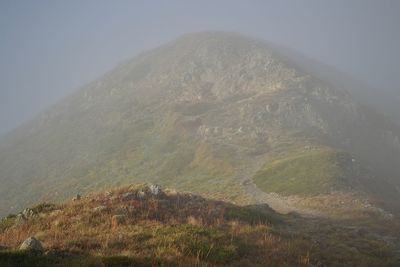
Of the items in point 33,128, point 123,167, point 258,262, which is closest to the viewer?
point 258,262

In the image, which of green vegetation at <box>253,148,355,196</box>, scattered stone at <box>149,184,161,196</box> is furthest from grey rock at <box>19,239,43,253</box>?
green vegetation at <box>253,148,355,196</box>

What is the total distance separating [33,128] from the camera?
155m

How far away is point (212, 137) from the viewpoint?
8638cm

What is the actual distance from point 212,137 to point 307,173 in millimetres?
34277

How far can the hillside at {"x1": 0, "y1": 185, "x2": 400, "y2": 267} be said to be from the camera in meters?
12.2

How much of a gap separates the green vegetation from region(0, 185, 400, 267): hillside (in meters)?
25.9

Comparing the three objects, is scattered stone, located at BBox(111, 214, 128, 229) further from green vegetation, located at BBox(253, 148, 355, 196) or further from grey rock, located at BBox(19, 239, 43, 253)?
green vegetation, located at BBox(253, 148, 355, 196)

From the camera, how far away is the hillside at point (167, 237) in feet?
40.1

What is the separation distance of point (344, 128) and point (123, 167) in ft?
168

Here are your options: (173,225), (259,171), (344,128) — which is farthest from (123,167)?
(173,225)

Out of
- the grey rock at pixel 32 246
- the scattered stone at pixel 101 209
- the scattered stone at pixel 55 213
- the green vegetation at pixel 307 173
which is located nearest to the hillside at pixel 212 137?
the green vegetation at pixel 307 173

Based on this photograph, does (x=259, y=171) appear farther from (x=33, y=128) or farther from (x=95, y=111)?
(x=33, y=128)

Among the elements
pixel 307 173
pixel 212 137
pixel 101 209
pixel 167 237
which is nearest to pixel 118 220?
pixel 101 209

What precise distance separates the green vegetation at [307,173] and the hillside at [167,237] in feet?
85.0
